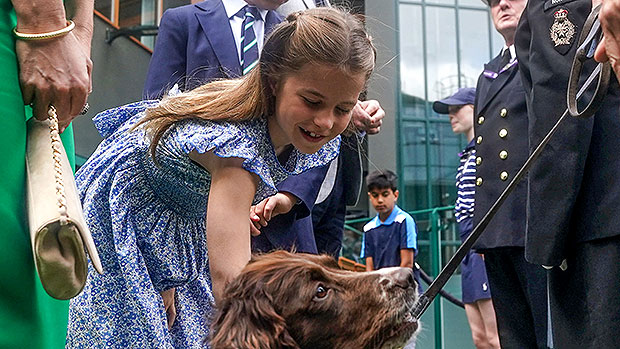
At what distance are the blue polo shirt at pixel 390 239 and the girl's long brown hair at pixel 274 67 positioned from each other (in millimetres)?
5775

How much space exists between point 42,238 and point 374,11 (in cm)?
1341

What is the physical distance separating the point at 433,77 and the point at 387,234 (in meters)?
12.1

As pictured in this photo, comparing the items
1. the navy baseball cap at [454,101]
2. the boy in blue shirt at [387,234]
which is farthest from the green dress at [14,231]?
the boy in blue shirt at [387,234]

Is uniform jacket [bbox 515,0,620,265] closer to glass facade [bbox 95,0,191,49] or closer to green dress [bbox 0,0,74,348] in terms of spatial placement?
green dress [bbox 0,0,74,348]

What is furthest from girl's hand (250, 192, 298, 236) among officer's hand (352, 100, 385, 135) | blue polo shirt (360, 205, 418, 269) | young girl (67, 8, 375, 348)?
blue polo shirt (360, 205, 418, 269)

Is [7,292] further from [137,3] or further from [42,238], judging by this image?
[137,3]

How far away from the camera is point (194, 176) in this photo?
111 inches

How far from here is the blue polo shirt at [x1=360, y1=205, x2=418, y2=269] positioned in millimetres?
8773

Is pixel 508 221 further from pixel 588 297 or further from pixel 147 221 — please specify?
pixel 147 221

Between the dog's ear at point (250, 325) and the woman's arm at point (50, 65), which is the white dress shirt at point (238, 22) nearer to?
the dog's ear at point (250, 325)

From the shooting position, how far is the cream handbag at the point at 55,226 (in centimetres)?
169

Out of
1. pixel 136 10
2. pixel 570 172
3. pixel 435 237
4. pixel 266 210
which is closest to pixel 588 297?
pixel 570 172

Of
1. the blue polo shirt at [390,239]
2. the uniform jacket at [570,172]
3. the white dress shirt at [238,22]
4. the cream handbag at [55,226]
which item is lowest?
the blue polo shirt at [390,239]

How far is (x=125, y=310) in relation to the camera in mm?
2793
